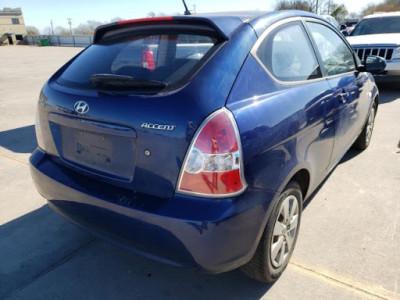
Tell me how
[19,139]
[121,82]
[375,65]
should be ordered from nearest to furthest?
[121,82] → [375,65] → [19,139]

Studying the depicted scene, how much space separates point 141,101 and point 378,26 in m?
9.58

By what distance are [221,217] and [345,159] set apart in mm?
3277

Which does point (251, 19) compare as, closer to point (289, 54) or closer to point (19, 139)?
point (289, 54)

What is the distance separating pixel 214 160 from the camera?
5.63 ft

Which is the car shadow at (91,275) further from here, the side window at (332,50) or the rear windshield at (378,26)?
the rear windshield at (378,26)

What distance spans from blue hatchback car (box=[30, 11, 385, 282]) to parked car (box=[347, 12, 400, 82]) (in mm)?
5270

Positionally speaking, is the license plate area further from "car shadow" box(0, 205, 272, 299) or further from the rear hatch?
"car shadow" box(0, 205, 272, 299)

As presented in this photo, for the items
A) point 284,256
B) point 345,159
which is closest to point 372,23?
point 345,159

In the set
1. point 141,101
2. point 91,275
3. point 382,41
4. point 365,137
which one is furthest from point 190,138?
point 382,41

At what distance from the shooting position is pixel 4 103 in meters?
8.40

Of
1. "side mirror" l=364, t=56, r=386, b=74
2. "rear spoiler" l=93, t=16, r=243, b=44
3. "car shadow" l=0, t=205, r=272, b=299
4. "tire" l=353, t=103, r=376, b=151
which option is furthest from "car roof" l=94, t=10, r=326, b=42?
"tire" l=353, t=103, r=376, b=151

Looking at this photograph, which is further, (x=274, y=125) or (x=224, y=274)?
(x=224, y=274)

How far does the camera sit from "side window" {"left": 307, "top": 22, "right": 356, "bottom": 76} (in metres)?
2.94

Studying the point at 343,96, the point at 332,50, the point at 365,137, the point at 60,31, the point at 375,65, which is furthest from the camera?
the point at 60,31
